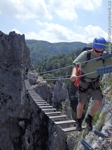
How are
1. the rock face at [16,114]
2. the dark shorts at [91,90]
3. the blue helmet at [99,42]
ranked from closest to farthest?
the blue helmet at [99,42] < the dark shorts at [91,90] < the rock face at [16,114]

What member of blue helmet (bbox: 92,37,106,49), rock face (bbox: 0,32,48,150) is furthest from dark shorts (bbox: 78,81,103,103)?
rock face (bbox: 0,32,48,150)

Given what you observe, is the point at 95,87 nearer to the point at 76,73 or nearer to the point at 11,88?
the point at 76,73

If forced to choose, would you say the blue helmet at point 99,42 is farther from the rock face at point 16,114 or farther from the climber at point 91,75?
the rock face at point 16,114

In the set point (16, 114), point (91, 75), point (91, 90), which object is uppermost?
point (91, 75)

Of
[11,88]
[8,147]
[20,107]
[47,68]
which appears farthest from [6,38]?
[47,68]

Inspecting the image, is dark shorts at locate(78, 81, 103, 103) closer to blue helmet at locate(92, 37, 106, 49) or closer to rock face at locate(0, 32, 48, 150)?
blue helmet at locate(92, 37, 106, 49)

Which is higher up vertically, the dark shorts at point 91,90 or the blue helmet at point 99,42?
the blue helmet at point 99,42

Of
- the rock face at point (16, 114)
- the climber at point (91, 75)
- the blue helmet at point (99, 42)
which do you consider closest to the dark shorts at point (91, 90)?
the climber at point (91, 75)

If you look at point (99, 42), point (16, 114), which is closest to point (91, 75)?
point (99, 42)

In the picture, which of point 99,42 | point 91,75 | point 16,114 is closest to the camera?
point 99,42

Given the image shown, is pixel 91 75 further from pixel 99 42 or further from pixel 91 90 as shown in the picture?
pixel 99 42

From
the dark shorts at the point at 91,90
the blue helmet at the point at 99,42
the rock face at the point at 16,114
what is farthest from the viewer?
the rock face at the point at 16,114

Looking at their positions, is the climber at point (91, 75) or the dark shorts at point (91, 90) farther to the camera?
the dark shorts at point (91, 90)

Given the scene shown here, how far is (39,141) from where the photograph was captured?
779 inches
